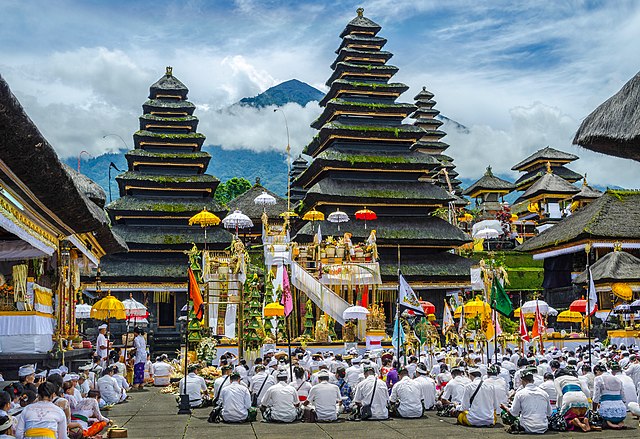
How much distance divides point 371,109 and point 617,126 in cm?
3608

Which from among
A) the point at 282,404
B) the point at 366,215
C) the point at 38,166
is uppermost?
the point at 366,215

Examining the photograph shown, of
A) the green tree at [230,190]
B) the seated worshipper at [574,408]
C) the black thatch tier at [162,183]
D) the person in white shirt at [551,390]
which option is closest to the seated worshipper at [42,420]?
the seated worshipper at [574,408]

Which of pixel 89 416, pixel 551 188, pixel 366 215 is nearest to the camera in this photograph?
pixel 89 416

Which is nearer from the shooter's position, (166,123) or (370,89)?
(370,89)

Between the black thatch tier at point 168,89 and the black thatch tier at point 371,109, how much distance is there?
34.5ft

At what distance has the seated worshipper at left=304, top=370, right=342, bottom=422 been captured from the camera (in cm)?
1681

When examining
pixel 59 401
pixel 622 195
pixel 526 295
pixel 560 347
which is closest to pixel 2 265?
pixel 59 401

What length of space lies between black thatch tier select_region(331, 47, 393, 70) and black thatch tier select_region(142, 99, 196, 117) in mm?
10644

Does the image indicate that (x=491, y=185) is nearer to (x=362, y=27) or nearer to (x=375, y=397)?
(x=362, y=27)

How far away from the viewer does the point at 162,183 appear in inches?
1855

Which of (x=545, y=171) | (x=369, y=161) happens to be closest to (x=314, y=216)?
(x=369, y=161)

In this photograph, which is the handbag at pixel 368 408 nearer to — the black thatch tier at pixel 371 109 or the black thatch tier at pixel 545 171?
the black thatch tier at pixel 371 109

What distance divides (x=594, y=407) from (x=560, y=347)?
17.1m

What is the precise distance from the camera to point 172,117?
165ft
